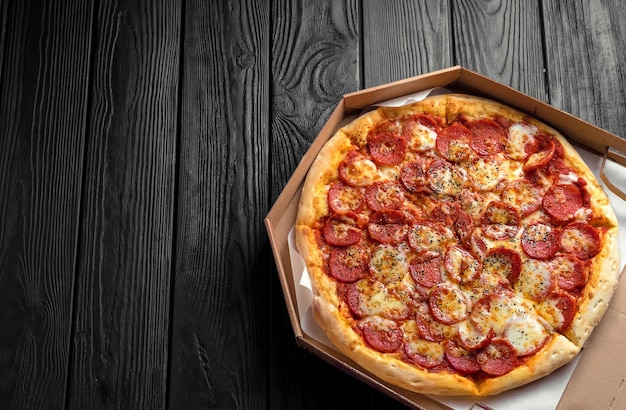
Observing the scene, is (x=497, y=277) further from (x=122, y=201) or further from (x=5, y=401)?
(x=5, y=401)

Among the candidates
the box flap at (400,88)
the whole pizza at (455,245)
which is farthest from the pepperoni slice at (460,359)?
the box flap at (400,88)

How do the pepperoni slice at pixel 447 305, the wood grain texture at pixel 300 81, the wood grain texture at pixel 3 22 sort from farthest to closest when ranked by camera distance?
the wood grain texture at pixel 3 22, the wood grain texture at pixel 300 81, the pepperoni slice at pixel 447 305

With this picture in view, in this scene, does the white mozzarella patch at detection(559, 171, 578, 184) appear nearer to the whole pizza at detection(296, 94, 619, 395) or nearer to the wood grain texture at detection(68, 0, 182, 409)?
the whole pizza at detection(296, 94, 619, 395)

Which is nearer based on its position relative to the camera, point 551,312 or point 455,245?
point 551,312

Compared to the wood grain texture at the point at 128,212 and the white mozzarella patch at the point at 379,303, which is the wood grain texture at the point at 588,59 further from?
the wood grain texture at the point at 128,212

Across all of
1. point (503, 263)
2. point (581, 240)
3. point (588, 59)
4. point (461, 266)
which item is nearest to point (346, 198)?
point (461, 266)

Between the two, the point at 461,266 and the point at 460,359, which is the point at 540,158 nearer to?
the point at 461,266

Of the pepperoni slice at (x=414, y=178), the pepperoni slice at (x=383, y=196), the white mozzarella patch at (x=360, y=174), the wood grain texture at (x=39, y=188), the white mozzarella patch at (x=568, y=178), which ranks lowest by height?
the wood grain texture at (x=39, y=188)
